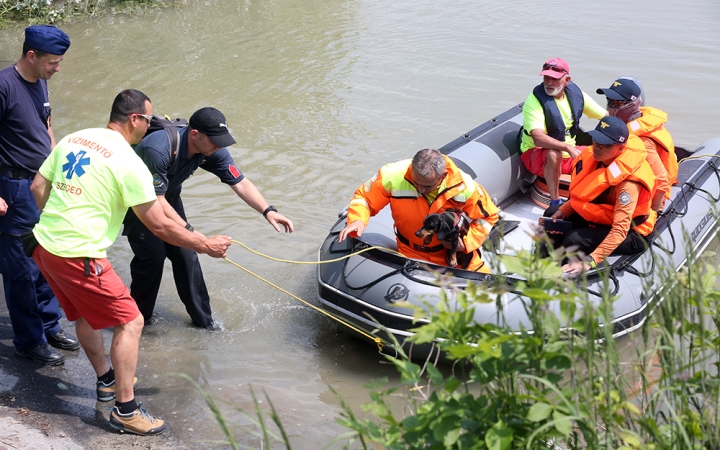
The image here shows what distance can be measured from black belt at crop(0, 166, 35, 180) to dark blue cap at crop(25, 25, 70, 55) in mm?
659

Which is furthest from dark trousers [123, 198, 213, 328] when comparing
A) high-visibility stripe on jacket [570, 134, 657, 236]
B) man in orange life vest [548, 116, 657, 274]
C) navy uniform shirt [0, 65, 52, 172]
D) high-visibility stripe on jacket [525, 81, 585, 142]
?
high-visibility stripe on jacket [525, 81, 585, 142]

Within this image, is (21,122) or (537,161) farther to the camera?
(537,161)

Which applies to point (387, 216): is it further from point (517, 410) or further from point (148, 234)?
point (517, 410)

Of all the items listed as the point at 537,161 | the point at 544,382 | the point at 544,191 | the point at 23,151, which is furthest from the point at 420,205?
the point at 544,382

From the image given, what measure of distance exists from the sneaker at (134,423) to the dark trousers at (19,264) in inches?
34.6

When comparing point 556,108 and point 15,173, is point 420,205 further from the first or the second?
point 15,173

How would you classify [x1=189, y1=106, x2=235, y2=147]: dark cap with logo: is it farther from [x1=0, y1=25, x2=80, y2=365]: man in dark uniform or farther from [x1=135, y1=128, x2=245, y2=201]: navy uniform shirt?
[x1=0, y1=25, x2=80, y2=365]: man in dark uniform

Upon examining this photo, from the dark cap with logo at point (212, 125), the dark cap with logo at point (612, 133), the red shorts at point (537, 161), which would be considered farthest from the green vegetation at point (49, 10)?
the dark cap with logo at point (612, 133)

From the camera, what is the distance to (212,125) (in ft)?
13.1

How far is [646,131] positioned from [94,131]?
11.9 ft

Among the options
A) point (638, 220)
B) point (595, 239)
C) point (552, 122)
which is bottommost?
point (595, 239)

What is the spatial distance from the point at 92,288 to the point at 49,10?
412 inches

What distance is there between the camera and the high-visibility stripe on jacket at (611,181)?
452cm

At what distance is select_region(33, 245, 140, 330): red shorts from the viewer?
3.34 meters
